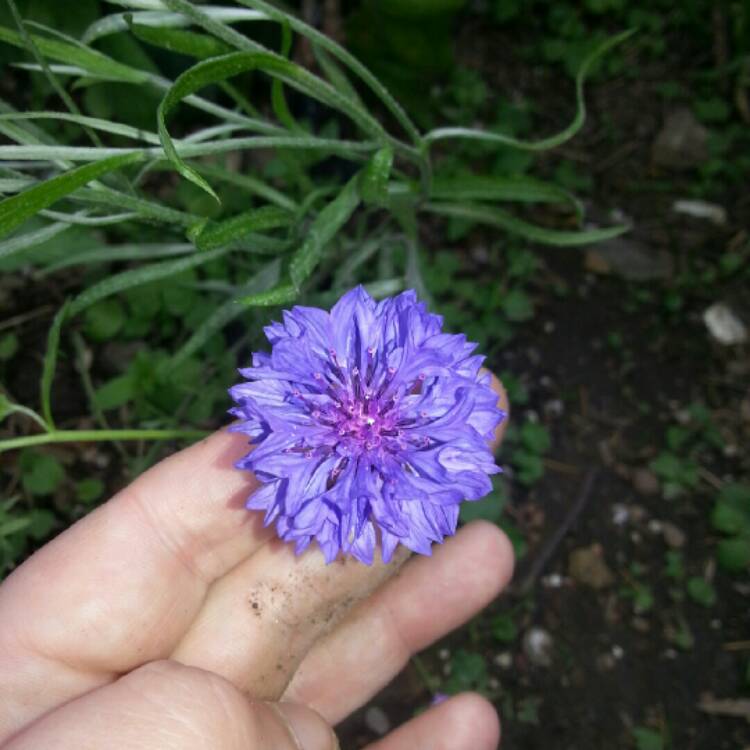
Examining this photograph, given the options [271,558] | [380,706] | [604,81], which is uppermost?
[604,81]

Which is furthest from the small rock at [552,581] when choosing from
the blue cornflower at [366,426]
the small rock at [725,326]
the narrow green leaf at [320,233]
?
the narrow green leaf at [320,233]

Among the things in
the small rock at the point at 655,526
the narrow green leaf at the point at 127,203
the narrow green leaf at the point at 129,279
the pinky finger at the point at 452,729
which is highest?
the narrow green leaf at the point at 127,203

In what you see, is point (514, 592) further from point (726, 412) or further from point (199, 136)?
point (199, 136)

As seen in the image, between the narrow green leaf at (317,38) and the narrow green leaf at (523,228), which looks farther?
the narrow green leaf at (523,228)

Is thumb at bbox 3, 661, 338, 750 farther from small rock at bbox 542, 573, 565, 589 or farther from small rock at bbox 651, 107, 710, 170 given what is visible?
small rock at bbox 651, 107, 710, 170

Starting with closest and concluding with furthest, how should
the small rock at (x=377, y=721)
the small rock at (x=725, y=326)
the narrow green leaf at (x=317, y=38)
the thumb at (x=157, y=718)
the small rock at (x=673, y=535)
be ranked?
1. the thumb at (x=157, y=718)
2. the narrow green leaf at (x=317, y=38)
3. the small rock at (x=377, y=721)
4. the small rock at (x=673, y=535)
5. the small rock at (x=725, y=326)

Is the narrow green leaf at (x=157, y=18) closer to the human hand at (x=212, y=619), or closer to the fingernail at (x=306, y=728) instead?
the human hand at (x=212, y=619)

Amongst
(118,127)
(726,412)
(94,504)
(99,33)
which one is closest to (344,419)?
(118,127)

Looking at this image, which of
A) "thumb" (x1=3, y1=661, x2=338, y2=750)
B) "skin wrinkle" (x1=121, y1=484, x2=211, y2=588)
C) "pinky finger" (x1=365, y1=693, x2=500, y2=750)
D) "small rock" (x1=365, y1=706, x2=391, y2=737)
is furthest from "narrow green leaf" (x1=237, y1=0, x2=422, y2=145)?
"small rock" (x1=365, y1=706, x2=391, y2=737)
